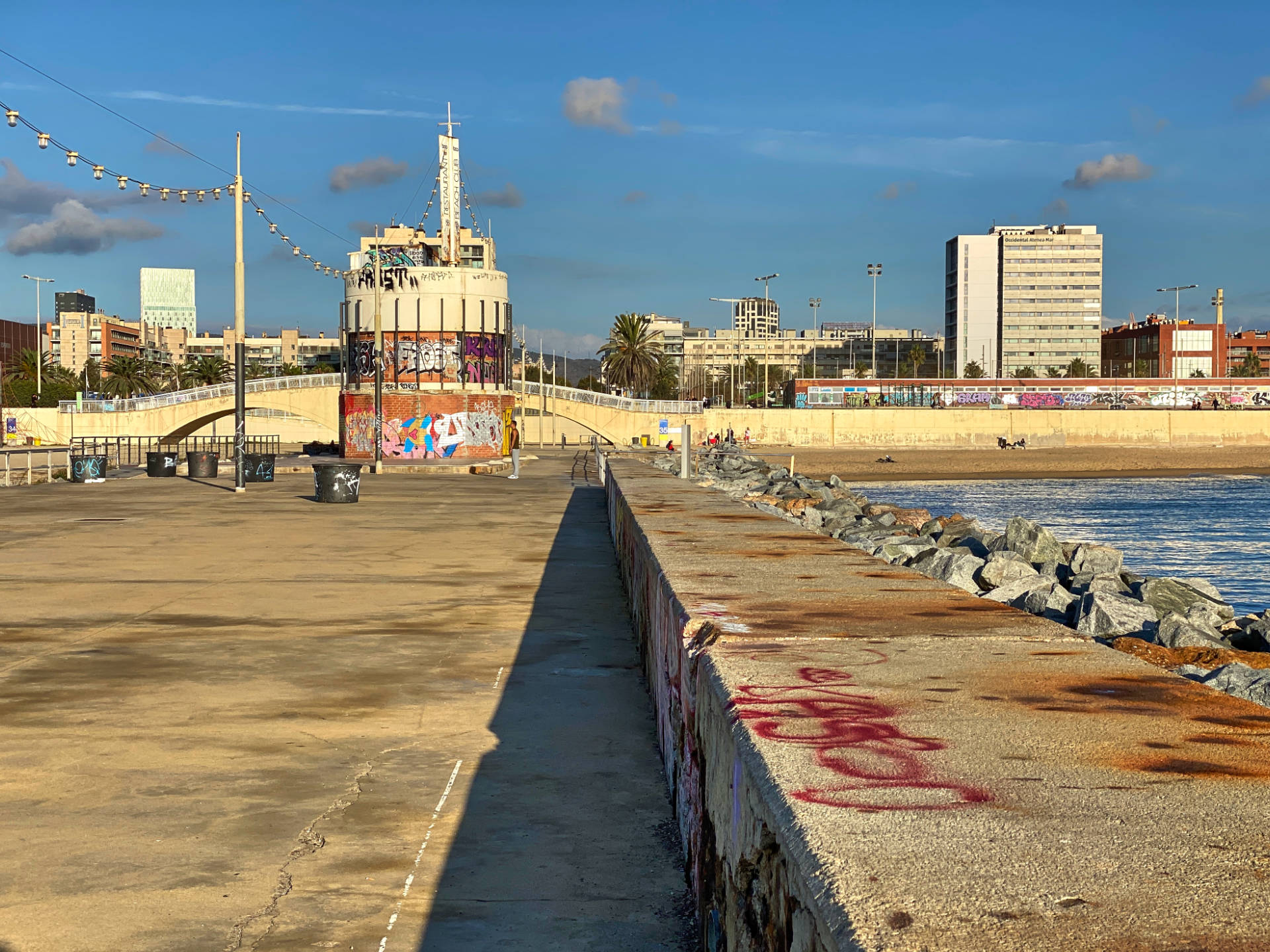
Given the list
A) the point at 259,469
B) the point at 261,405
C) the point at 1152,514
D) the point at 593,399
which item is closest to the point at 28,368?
the point at 261,405

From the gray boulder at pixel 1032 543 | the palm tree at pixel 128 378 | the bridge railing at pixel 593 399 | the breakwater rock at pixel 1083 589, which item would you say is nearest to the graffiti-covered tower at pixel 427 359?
the breakwater rock at pixel 1083 589

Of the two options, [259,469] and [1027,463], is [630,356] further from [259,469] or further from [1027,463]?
[259,469]

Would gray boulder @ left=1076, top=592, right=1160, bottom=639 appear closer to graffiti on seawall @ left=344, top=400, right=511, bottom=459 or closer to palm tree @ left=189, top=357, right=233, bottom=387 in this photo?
graffiti on seawall @ left=344, top=400, right=511, bottom=459

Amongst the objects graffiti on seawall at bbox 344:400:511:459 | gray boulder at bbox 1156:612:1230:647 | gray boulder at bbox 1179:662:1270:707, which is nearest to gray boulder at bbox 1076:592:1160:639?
gray boulder at bbox 1156:612:1230:647

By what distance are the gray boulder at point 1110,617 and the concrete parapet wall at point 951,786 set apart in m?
6.01

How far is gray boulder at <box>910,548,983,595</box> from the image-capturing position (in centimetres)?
1658

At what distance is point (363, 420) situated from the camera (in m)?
57.2

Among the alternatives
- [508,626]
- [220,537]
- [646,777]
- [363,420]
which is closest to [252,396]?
[363,420]

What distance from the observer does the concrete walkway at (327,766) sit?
549 centimetres

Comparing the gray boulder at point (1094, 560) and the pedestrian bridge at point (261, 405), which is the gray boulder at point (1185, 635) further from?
the pedestrian bridge at point (261, 405)

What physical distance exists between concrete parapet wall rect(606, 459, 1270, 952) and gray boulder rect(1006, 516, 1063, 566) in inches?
607

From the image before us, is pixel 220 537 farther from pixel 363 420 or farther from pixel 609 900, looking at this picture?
pixel 363 420

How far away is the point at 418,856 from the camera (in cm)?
625

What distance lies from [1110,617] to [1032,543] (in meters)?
9.70
